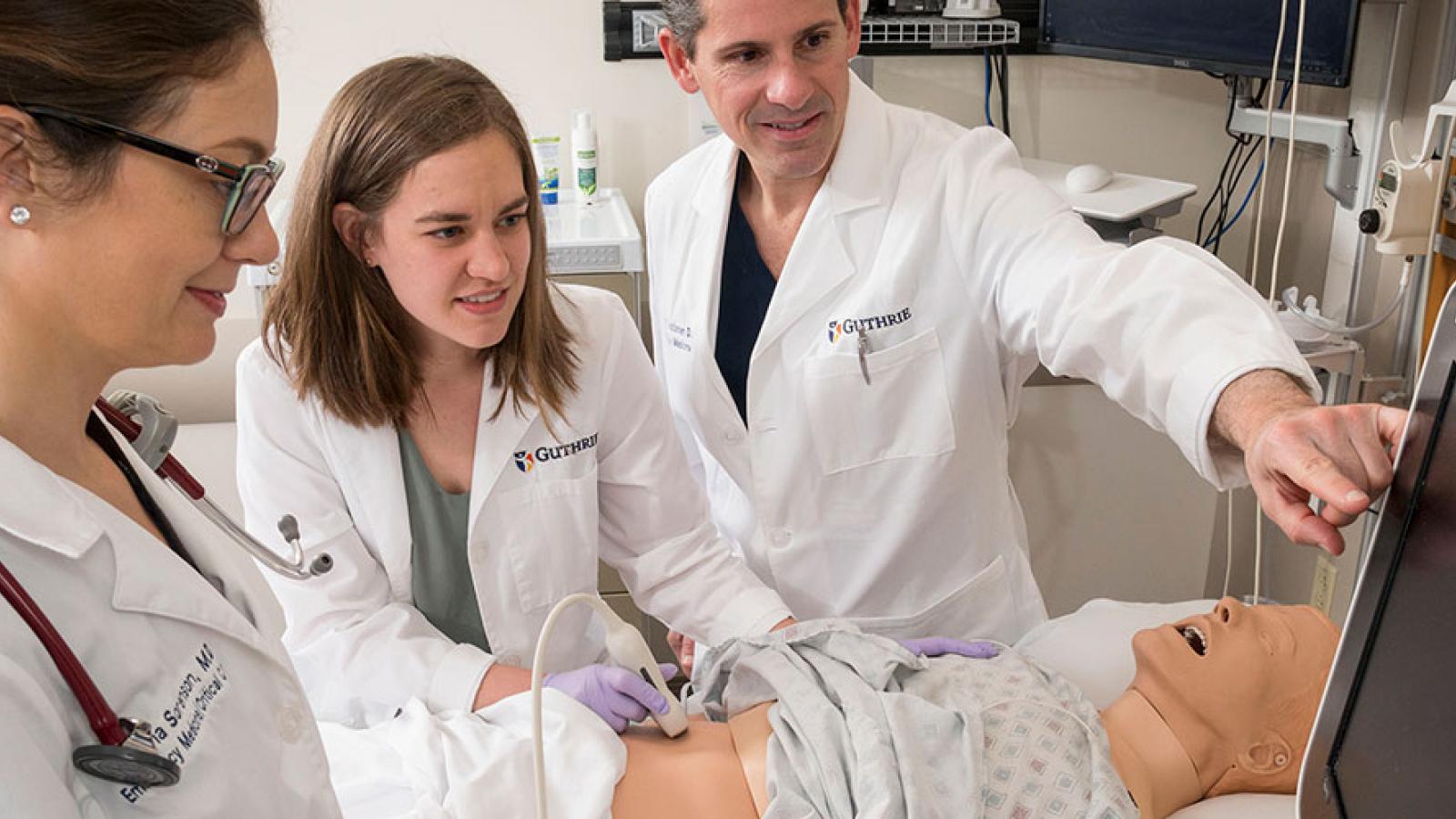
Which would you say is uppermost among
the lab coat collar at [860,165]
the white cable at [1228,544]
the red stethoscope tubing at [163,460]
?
the lab coat collar at [860,165]

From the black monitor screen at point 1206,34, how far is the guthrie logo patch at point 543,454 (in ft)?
4.74

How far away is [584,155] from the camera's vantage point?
2.71 metres

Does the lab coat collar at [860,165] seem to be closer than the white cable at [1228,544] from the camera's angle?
Yes

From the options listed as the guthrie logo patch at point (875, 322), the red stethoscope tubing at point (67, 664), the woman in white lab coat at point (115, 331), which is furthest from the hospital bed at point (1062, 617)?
the red stethoscope tubing at point (67, 664)

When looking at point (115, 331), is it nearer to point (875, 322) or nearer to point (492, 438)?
point (492, 438)

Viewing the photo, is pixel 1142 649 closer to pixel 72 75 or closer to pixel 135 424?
pixel 135 424

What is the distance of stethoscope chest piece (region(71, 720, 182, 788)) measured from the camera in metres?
0.72

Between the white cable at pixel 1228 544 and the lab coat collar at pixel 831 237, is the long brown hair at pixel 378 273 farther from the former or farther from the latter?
the white cable at pixel 1228 544

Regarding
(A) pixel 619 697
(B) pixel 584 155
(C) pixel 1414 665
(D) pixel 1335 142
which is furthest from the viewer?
(B) pixel 584 155

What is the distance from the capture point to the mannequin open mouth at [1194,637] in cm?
157

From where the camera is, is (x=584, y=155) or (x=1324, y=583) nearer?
(x=1324, y=583)

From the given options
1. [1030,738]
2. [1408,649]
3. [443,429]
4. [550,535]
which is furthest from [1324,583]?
[1408,649]

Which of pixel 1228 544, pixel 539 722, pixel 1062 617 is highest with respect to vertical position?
pixel 539 722

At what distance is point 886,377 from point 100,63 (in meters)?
1.11
